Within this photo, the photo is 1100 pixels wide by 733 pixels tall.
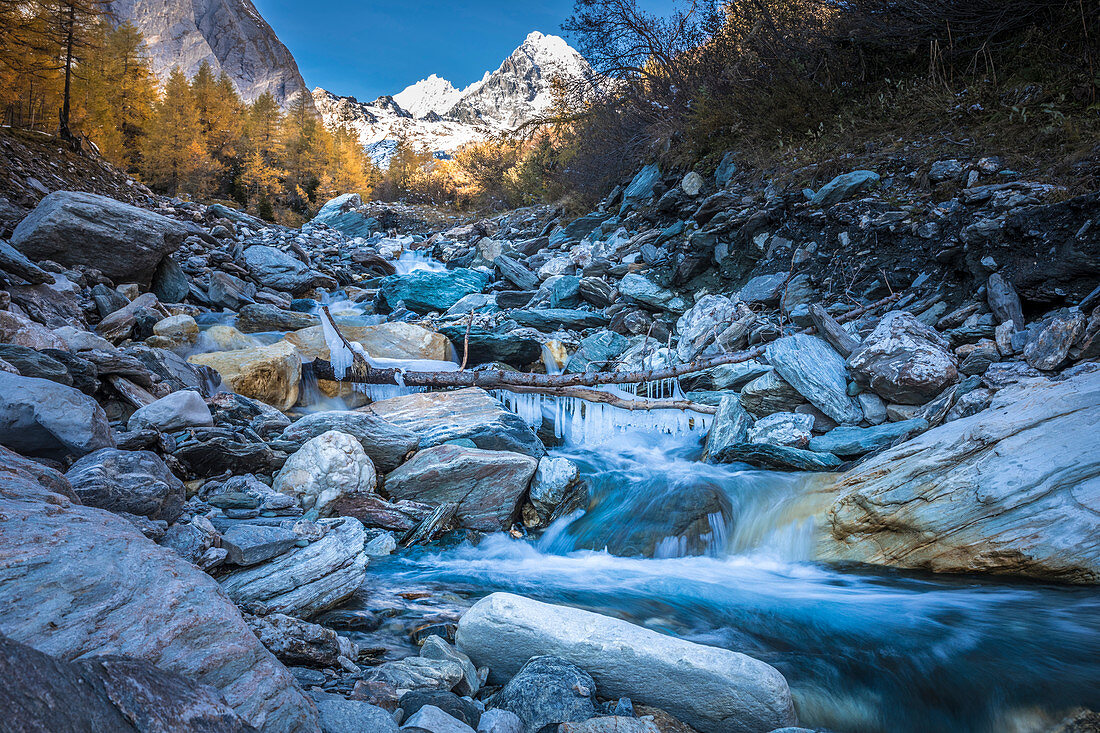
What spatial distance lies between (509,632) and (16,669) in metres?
1.73

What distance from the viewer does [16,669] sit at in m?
0.88

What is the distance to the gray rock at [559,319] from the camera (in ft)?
28.8

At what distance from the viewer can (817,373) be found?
5.19 m

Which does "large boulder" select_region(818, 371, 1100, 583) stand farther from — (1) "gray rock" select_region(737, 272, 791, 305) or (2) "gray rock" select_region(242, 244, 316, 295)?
(2) "gray rock" select_region(242, 244, 316, 295)

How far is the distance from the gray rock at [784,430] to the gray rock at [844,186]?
4065mm

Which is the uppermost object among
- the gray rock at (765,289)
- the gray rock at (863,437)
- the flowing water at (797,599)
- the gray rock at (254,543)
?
the gray rock at (765,289)

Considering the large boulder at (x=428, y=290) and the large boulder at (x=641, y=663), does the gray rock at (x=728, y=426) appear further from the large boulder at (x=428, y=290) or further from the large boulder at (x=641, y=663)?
the large boulder at (x=428, y=290)

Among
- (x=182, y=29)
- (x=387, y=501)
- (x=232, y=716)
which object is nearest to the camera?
(x=232, y=716)

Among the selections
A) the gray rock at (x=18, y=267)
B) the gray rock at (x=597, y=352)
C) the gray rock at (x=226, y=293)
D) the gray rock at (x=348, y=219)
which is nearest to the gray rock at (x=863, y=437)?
the gray rock at (x=597, y=352)

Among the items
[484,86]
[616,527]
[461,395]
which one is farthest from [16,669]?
[484,86]

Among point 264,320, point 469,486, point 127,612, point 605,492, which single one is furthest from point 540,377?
point 264,320

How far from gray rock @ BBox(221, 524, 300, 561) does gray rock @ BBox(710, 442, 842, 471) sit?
375 centimetres

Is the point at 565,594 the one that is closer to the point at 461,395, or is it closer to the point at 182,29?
the point at 461,395

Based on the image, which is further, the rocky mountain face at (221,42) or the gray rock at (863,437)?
the rocky mountain face at (221,42)
